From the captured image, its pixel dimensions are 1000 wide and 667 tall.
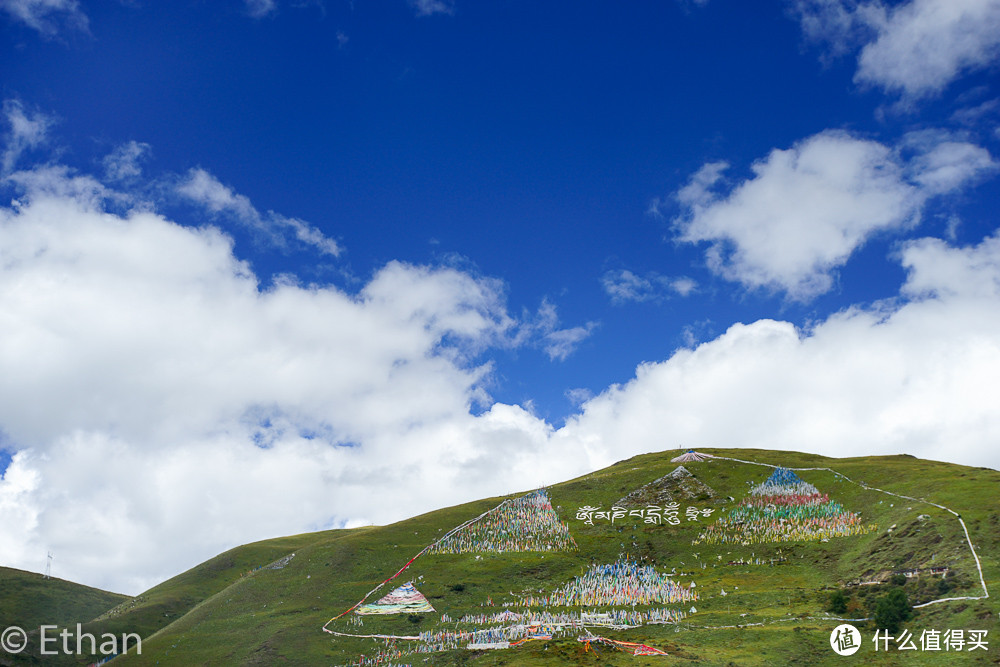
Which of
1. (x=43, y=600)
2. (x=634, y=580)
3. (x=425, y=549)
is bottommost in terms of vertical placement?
(x=634, y=580)

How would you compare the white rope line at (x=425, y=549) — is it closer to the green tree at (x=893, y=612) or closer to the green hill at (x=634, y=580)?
the green hill at (x=634, y=580)

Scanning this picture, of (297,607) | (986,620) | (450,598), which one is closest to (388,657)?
(450,598)

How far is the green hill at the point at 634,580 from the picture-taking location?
7150 cm

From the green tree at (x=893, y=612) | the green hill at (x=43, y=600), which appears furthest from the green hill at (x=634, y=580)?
the green hill at (x=43, y=600)

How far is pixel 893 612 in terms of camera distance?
6681cm

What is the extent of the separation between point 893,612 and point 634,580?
126 ft

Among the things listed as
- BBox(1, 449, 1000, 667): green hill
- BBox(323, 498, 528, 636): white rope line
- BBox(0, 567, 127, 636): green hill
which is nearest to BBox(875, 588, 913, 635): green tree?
BBox(1, 449, 1000, 667): green hill

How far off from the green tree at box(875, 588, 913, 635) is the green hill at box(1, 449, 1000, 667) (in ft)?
3.28

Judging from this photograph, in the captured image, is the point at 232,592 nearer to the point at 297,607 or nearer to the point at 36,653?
the point at 297,607

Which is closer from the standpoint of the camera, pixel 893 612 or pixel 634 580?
pixel 893 612

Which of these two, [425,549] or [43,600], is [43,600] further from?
[425,549]

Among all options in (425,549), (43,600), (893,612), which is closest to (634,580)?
(893,612)

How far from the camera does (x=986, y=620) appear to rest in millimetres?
60188

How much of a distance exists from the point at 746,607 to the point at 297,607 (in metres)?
68.8
